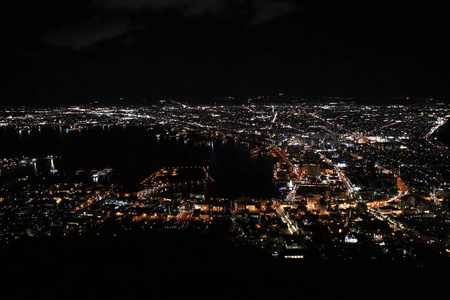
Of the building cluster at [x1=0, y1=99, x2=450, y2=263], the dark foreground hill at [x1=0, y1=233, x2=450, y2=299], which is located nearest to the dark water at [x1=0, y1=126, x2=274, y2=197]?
the building cluster at [x1=0, y1=99, x2=450, y2=263]

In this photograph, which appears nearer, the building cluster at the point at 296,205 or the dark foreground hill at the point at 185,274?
the dark foreground hill at the point at 185,274

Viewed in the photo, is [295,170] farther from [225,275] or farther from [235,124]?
[235,124]

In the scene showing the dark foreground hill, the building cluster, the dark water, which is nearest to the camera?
the dark foreground hill

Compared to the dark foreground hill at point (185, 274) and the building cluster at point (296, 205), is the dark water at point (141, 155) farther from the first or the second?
the dark foreground hill at point (185, 274)

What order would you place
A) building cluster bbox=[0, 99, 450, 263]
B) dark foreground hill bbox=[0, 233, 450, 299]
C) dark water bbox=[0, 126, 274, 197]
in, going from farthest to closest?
dark water bbox=[0, 126, 274, 197] → building cluster bbox=[0, 99, 450, 263] → dark foreground hill bbox=[0, 233, 450, 299]

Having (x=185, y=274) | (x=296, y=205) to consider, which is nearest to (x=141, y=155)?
(x=296, y=205)

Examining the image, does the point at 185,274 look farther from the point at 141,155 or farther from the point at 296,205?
the point at 141,155

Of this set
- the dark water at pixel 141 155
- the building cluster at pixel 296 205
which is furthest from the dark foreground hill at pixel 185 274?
the dark water at pixel 141 155

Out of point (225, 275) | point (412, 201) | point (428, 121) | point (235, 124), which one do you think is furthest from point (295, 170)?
point (428, 121)

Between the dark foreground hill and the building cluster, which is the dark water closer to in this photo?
the building cluster
